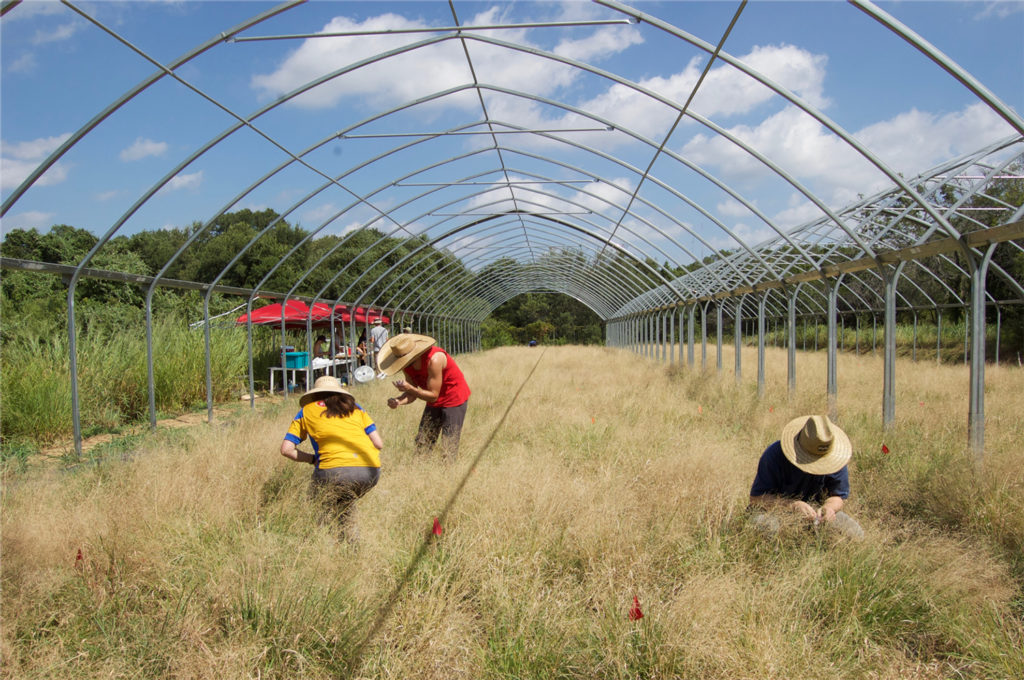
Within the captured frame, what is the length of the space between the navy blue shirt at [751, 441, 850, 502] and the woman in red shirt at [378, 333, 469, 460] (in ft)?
7.89

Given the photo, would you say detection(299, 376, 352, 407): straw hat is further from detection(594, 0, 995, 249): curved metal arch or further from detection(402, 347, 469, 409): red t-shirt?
detection(594, 0, 995, 249): curved metal arch

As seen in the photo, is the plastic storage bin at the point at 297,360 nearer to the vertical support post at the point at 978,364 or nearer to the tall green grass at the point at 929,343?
the vertical support post at the point at 978,364

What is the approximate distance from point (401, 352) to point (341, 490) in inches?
66.4

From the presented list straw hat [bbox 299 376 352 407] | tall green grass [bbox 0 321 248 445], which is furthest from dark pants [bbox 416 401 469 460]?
tall green grass [bbox 0 321 248 445]

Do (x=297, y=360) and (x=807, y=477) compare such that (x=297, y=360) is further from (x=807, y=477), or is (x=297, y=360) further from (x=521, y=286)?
(x=521, y=286)

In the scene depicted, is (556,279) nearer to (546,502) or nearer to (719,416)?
(719,416)

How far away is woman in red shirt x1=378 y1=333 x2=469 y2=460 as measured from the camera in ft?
18.3

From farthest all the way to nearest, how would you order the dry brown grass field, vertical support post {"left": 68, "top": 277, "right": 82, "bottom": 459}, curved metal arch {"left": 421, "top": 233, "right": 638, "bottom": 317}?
curved metal arch {"left": 421, "top": 233, "right": 638, "bottom": 317}
vertical support post {"left": 68, "top": 277, "right": 82, "bottom": 459}
the dry brown grass field

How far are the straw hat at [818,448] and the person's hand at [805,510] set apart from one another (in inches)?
7.6

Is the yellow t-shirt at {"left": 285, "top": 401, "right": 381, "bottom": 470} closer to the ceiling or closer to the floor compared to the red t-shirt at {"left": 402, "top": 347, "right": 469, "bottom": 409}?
closer to the floor

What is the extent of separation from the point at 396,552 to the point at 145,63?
4.69m

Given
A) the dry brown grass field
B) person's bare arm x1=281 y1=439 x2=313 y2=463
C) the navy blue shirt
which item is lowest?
the dry brown grass field

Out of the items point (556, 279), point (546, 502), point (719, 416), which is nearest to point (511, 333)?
point (556, 279)

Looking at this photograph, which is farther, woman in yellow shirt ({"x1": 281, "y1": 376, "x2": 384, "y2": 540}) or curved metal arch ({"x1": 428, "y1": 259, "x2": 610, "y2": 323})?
Result: curved metal arch ({"x1": 428, "y1": 259, "x2": 610, "y2": 323})
